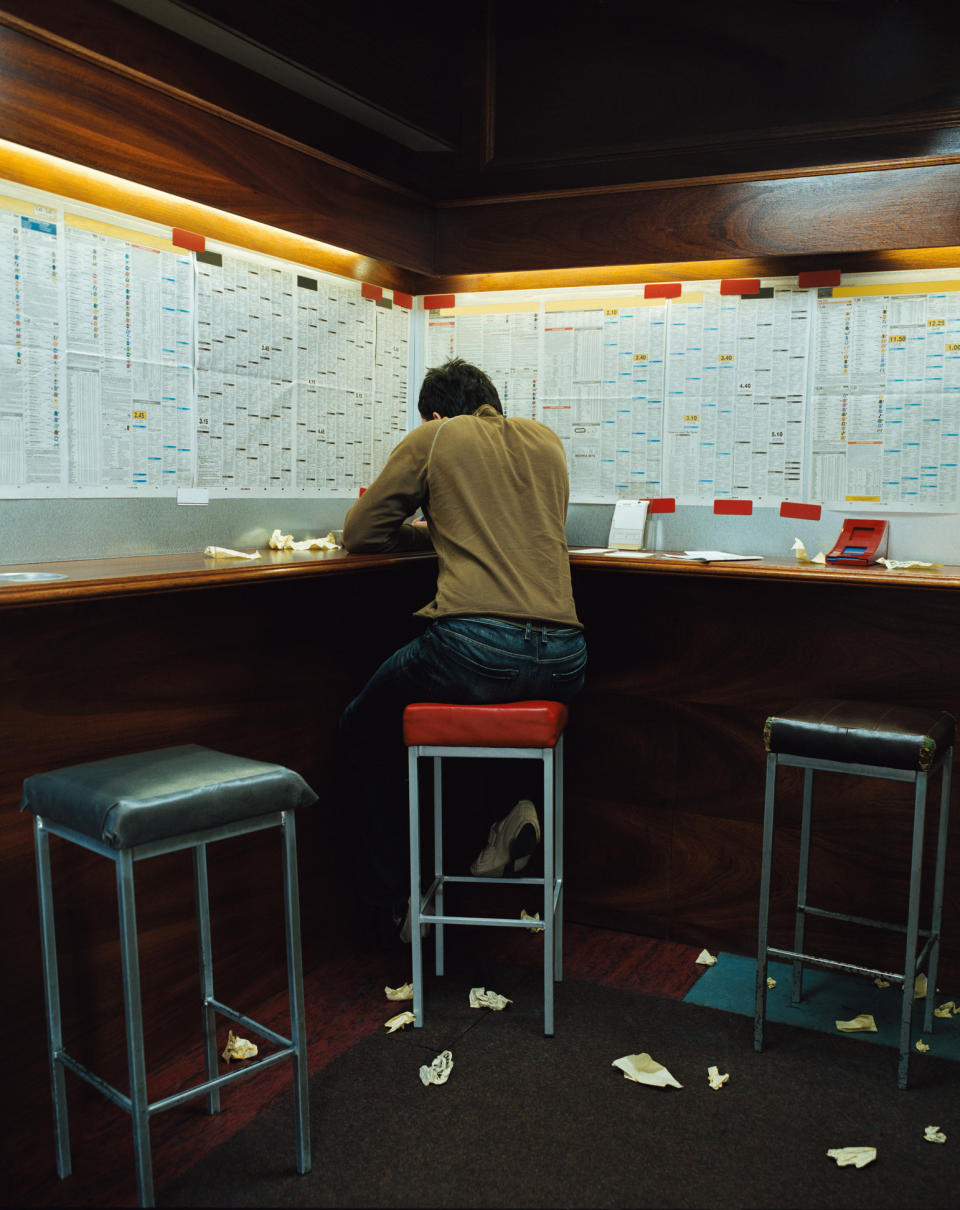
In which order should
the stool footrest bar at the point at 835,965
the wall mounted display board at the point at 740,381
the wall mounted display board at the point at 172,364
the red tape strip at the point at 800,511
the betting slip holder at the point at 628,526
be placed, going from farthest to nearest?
the betting slip holder at the point at 628,526 < the red tape strip at the point at 800,511 < the wall mounted display board at the point at 740,381 < the stool footrest bar at the point at 835,965 < the wall mounted display board at the point at 172,364

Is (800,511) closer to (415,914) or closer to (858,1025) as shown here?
(858,1025)

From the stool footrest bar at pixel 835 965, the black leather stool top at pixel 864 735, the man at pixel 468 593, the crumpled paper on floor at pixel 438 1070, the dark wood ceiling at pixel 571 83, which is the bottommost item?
the crumpled paper on floor at pixel 438 1070

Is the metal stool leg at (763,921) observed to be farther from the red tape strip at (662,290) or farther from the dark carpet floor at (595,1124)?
the red tape strip at (662,290)

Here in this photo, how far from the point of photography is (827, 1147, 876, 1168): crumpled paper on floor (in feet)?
7.01

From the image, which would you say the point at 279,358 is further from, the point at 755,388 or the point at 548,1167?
the point at 548,1167

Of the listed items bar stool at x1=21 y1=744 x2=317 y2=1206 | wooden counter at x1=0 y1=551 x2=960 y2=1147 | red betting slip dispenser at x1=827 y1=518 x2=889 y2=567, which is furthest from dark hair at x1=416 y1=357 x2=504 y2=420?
bar stool at x1=21 y1=744 x2=317 y2=1206

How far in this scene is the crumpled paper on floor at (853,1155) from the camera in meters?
2.14

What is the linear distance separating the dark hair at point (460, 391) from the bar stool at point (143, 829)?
4.13 feet

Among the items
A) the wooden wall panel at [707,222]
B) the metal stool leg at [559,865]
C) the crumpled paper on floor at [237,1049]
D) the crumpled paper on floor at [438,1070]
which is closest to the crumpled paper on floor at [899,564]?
the wooden wall panel at [707,222]

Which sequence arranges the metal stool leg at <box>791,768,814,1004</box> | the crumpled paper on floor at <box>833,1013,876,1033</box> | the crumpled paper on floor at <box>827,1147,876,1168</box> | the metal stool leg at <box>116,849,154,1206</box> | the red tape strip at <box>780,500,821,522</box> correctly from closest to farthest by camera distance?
the metal stool leg at <box>116,849,154,1206</box>
the crumpled paper on floor at <box>827,1147,876,1168</box>
the crumpled paper on floor at <box>833,1013,876,1033</box>
the metal stool leg at <box>791,768,814,1004</box>
the red tape strip at <box>780,500,821,522</box>

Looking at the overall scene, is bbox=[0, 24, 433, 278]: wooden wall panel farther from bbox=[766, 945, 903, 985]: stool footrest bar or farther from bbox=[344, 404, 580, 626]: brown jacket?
bbox=[766, 945, 903, 985]: stool footrest bar

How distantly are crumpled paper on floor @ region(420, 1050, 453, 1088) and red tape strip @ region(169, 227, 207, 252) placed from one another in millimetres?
2060

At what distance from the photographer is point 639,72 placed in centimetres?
312

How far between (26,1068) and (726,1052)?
1.56 m
